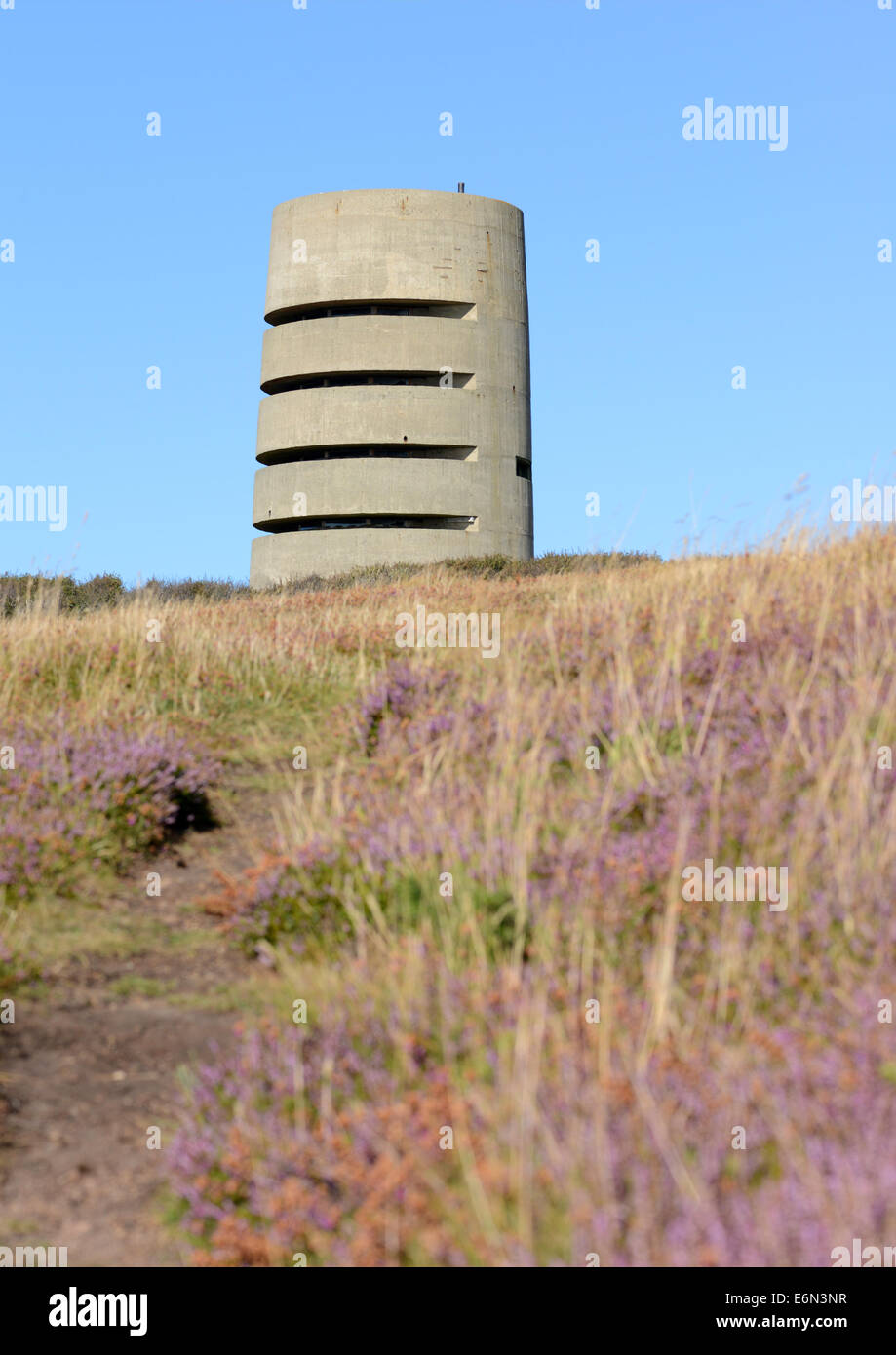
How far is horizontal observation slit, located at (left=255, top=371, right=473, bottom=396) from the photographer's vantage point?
38906mm

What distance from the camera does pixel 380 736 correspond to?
8672 millimetres

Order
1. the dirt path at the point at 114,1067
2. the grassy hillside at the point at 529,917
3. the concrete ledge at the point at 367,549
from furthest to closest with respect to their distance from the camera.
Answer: the concrete ledge at the point at 367,549, the dirt path at the point at 114,1067, the grassy hillside at the point at 529,917

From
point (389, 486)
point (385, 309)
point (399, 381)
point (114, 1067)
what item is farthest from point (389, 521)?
point (114, 1067)

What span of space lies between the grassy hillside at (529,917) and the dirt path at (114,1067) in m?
0.14


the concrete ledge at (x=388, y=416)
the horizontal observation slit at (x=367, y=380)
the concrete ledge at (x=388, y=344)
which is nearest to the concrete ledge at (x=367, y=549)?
the concrete ledge at (x=388, y=416)

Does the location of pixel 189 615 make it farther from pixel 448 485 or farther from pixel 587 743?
pixel 448 485

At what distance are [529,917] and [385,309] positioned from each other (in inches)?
1462

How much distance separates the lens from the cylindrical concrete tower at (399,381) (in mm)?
37969

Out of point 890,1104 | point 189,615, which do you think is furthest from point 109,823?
point 189,615

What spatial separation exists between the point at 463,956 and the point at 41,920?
2.93m

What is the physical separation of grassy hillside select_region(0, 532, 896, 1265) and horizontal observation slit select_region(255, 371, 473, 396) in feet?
96.5

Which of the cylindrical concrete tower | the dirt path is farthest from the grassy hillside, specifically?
the cylindrical concrete tower

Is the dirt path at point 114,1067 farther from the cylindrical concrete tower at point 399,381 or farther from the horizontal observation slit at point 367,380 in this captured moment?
the horizontal observation slit at point 367,380

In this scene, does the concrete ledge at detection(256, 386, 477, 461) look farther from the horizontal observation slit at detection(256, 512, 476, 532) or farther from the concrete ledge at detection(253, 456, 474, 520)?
the horizontal observation slit at detection(256, 512, 476, 532)
